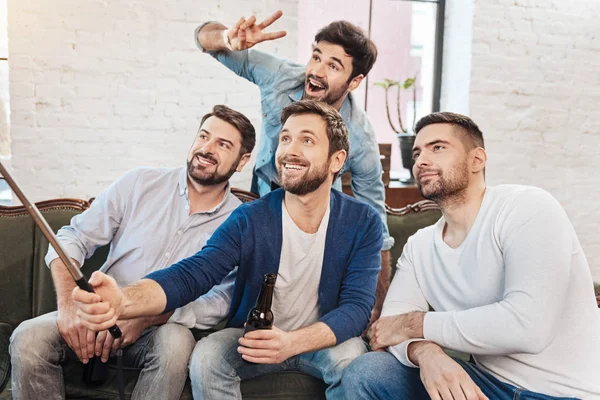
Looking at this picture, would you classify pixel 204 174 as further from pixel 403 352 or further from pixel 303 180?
pixel 403 352

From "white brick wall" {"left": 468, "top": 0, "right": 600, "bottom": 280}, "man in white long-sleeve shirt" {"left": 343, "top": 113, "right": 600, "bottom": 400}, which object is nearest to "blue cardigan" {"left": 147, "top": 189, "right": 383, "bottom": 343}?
"man in white long-sleeve shirt" {"left": 343, "top": 113, "right": 600, "bottom": 400}

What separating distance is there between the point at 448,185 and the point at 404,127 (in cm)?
236

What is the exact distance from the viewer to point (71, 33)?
3154 millimetres

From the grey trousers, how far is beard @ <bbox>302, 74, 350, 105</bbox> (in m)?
0.95

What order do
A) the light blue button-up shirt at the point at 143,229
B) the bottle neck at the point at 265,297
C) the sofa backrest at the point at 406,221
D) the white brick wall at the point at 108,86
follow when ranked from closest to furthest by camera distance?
1. the bottle neck at the point at 265,297
2. the light blue button-up shirt at the point at 143,229
3. the sofa backrest at the point at 406,221
4. the white brick wall at the point at 108,86

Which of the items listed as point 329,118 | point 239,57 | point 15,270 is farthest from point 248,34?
point 15,270

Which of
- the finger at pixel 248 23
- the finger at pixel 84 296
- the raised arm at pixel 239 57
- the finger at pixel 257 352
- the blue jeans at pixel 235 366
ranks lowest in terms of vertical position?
the blue jeans at pixel 235 366

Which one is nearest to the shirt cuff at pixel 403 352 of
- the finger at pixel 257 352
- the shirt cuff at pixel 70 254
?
the finger at pixel 257 352

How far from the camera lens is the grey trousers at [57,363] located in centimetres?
165

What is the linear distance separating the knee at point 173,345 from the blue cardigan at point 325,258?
0.53 feet

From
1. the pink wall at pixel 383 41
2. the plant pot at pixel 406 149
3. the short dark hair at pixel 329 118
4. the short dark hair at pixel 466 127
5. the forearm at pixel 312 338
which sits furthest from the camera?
the pink wall at pixel 383 41

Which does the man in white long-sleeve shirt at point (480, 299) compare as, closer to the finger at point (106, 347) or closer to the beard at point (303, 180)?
the beard at point (303, 180)

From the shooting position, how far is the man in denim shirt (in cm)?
220

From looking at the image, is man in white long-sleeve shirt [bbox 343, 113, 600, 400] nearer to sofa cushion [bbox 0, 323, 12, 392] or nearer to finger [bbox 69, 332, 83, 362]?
finger [bbox 69, 332, 83, 362]
